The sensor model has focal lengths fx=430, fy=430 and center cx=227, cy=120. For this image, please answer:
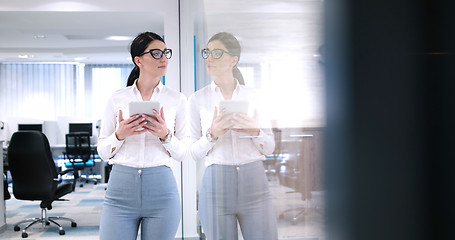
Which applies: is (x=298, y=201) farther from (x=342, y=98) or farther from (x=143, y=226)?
(x=143, y=226)

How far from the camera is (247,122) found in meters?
0.40

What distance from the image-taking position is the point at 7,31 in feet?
20.9

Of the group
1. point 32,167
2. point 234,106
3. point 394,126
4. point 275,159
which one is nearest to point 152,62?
point 234,106

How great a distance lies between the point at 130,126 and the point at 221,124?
3.23 ft

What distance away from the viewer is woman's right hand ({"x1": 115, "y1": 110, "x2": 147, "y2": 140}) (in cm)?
155

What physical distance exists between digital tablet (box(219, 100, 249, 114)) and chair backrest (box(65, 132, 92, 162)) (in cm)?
724

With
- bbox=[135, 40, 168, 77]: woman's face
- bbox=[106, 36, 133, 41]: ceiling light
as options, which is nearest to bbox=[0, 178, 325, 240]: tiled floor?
bbox=[135, 40, 168, 77]: woman's face

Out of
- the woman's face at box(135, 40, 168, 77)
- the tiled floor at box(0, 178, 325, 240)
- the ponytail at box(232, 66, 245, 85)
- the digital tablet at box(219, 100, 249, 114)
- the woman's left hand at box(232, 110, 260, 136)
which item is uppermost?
the woman's face at box(135, 40, 168, 77)

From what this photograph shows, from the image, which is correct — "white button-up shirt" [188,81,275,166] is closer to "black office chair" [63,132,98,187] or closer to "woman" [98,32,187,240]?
"woman" [98,32,187,240]

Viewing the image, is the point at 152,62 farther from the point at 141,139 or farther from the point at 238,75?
the point at 238,75

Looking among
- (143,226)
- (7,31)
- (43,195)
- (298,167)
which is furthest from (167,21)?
(298,167)

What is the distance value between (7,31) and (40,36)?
544 millimetres

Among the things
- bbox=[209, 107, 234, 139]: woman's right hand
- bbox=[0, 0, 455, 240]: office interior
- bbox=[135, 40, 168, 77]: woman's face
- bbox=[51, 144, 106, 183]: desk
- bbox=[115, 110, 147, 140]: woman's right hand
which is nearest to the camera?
bbox=[0, 0, 455, 240]: office interior

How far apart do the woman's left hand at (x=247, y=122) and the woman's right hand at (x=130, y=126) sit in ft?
3.59
